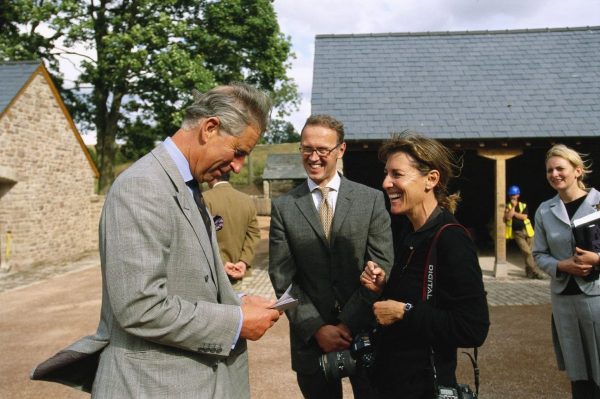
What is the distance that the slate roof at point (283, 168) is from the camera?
3556cm

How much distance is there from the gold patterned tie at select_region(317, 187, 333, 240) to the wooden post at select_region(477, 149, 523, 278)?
8.68m

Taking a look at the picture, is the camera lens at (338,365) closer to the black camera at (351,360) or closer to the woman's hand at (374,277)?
the black camera at (351,360)

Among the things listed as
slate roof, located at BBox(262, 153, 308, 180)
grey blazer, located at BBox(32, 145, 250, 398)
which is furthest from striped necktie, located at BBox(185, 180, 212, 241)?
slate roof, located at BBox(262, 153, 308, 180)

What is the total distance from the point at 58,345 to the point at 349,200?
539 cm

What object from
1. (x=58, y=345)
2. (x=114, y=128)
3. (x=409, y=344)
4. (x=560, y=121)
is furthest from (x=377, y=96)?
(x=114, y=128)

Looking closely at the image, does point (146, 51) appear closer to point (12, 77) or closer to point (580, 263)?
point (12, 77)

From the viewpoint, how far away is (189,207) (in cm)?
178

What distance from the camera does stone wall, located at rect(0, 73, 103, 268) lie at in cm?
1348

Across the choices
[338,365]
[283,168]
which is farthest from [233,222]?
[283,168]

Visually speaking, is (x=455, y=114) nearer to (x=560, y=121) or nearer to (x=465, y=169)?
(x=560, y=121)

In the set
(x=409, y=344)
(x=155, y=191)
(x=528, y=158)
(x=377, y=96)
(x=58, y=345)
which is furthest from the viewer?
(x=528, y=158)

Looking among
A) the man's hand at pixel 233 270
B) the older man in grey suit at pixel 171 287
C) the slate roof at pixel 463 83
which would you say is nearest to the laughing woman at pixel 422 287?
the older man in grey suit at pixel 171 287

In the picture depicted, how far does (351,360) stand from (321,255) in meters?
0.64

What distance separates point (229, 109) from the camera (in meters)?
1.88
